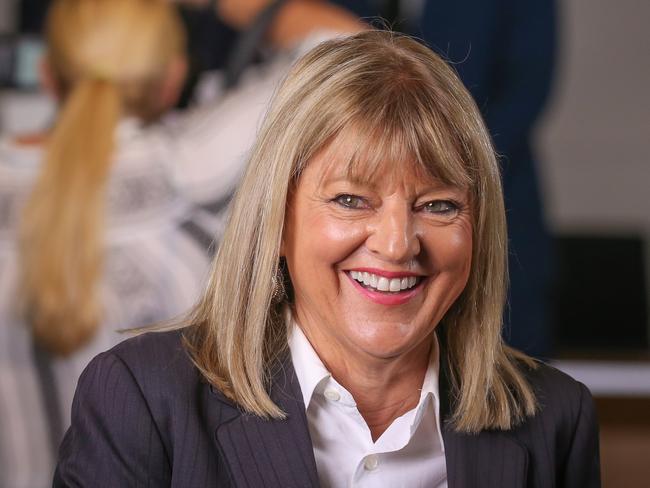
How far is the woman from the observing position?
4.57 feet

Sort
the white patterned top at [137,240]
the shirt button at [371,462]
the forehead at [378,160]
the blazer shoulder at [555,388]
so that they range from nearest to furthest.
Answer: the forehead at [378,160] → the shirt button at [371,462] → the blazer shoulder at [555,388] → the white patterned top at [137,240]

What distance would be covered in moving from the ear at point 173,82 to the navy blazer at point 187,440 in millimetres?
1569

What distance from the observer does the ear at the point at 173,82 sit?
3.01m

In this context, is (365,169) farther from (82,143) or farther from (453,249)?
(82,143)

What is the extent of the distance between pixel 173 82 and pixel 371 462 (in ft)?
5.86

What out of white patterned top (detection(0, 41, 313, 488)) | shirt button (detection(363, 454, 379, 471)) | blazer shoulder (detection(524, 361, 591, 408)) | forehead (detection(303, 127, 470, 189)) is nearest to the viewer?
forehead (detection(303, 127, 470, 189))

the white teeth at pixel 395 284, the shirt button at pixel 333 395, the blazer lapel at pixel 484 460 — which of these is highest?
the white teeth at pixel 395 284

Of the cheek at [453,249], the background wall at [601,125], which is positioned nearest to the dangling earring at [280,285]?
the cheek at [453,249]

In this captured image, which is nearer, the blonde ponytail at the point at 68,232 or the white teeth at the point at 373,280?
the white teeth at the point at 373,280

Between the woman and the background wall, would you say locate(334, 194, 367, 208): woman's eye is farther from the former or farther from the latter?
the background wall

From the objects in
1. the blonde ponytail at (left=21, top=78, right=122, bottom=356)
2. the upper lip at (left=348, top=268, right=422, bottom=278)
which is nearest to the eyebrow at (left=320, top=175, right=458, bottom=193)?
the upper lip at (left=348, top=268, right=422, bottom=278)

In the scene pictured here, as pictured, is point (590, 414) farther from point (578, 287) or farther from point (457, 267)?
point (578, 287)

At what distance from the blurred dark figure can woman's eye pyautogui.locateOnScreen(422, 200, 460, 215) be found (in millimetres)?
1566

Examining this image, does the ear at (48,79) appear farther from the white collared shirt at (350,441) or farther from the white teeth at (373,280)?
the white teeth at (373,280)
